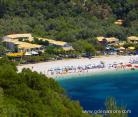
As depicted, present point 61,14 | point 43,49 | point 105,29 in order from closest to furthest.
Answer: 1. point 43,49
2. point 105,29
3. point 61,14

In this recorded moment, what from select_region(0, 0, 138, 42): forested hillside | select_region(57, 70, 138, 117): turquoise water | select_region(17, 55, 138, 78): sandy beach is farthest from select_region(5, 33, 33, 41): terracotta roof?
select_region(57, 70, 138, 117): turquoise water

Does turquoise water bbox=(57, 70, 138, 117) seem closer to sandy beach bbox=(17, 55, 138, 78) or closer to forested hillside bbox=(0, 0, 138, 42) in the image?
sandy beach bbox=(17, 55, 138, 78)

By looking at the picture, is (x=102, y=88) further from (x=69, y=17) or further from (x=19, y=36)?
(x=69, y=17)

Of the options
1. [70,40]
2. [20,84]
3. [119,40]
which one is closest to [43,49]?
[70,40]

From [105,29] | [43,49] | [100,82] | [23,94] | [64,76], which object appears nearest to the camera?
[23,94]

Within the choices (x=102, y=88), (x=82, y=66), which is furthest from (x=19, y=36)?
(x=102, y=88)

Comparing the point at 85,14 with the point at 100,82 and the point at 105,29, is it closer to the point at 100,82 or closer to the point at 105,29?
the point at 105,29
